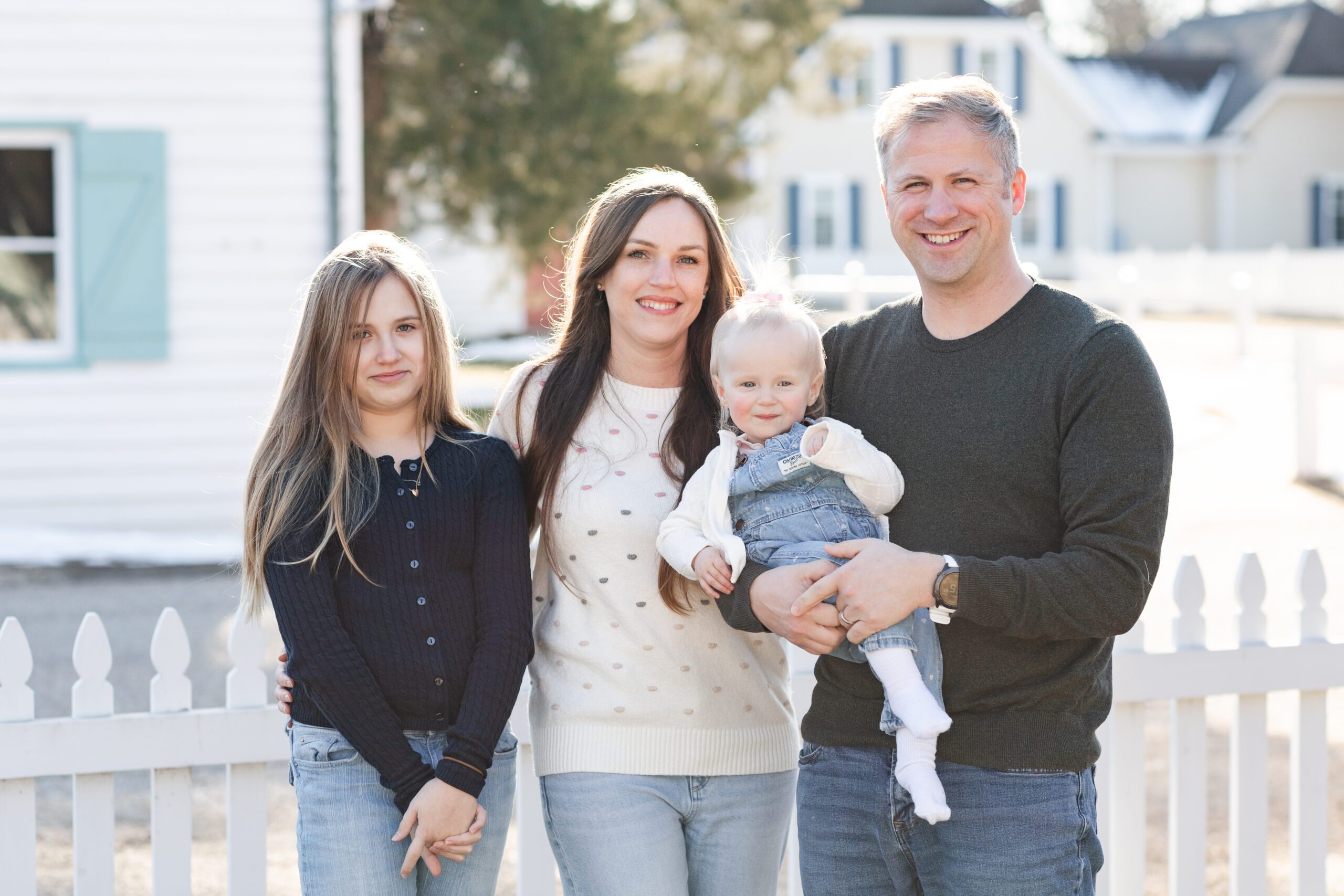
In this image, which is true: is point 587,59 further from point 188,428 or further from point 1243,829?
point 1243,829

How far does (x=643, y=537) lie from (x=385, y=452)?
55 centimetres

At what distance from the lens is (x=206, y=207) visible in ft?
29.4

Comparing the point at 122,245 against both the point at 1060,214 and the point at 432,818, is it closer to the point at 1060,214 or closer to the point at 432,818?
the point at 432,818

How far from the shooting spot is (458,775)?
247 cm

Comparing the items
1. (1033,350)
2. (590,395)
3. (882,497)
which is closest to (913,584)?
(882,497)

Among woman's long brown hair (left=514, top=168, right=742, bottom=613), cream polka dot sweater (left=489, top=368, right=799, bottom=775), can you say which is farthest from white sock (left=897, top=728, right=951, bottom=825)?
woman's long brown hair (left=514, top=168, right=742, bottom=613)

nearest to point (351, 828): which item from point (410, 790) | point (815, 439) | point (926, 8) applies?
point (410, 790)

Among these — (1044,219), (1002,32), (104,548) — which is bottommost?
(104,548)

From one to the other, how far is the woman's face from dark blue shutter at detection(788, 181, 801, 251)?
84.1 feet

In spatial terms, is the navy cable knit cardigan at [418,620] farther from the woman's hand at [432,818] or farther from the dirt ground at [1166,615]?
the dirt ground at [1166,615]

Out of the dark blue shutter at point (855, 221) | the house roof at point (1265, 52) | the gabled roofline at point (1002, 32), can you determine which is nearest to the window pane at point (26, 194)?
the dark blue shutter at point (855, 221)

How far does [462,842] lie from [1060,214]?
1132 inches

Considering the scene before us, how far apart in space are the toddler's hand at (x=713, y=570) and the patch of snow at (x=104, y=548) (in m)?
6.51

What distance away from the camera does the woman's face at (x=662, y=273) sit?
2.69m
